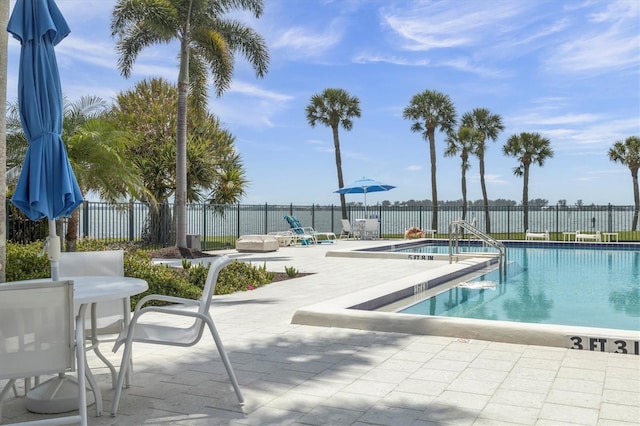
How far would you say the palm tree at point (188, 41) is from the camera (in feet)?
47.1

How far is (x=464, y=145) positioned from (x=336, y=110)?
8.75 meters

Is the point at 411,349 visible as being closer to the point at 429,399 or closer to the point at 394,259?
the point at 429,399

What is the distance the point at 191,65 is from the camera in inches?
624

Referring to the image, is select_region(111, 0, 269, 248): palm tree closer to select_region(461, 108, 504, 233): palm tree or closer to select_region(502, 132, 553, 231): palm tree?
select_region(461, 108, 504, 233): palm tree

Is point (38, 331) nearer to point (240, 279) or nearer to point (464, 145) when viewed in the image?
point (240, 279)

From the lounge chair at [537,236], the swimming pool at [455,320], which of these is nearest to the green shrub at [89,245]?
the swimming pool at [455,320]

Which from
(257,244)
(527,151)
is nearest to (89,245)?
(257,244)

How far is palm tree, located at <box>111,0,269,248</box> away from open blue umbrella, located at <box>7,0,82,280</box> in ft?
35.9

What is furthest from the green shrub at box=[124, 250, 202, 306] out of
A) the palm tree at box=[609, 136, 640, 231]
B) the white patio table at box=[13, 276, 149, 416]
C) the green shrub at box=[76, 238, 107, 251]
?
the palm tree at box=[609, 136, 640, 231]

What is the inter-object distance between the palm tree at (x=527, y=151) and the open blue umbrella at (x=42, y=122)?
104 feet

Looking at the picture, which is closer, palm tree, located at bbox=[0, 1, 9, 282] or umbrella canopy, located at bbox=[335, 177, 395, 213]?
palm tree, located at bbox=[0, 1, 9, 282]

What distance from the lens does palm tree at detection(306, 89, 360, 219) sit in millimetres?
29545

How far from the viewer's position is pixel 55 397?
3268 mm

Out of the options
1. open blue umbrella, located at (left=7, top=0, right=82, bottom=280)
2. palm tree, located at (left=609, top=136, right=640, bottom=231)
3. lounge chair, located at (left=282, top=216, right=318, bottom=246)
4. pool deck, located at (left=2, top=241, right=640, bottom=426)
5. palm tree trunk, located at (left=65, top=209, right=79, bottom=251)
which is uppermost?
palm tree, located at (left=609, top=136, right=640, bottom=231)
